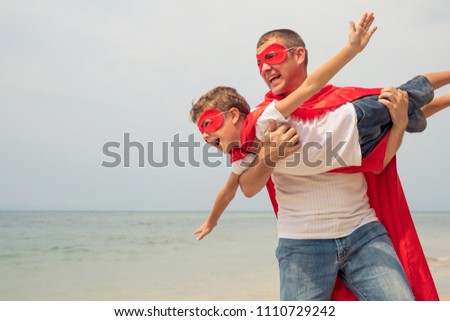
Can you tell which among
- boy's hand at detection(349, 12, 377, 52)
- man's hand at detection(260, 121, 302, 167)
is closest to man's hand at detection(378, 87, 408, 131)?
boy's hand at detection(349, 12, 377, 52)

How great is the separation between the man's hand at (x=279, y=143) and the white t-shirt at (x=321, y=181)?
3cm

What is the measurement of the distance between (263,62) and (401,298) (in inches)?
38.5

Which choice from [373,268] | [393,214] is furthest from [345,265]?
[393,214]

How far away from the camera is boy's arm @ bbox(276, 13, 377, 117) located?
1.84m

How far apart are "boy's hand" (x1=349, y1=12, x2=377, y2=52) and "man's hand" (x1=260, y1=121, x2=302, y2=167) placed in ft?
1.13

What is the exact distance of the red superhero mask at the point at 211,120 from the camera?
84.3 inches

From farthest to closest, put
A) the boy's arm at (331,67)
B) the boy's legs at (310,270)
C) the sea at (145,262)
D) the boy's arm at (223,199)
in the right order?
1. the sea at (145,262)
2. the boy's arm at (223,199)
3. the boy's legs at (310,270)
4. the boy's arm at (331,67)

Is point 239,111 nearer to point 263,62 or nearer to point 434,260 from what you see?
point 263,62

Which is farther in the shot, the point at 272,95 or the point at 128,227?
the point at 128,227

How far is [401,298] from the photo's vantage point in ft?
6.59

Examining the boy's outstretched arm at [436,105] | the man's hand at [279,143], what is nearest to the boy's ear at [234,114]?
the man's hand at [279,143]

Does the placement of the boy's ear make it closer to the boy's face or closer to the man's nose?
the boy's face

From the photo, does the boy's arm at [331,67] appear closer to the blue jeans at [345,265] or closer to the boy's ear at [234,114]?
the boy's ear at [234,114]
